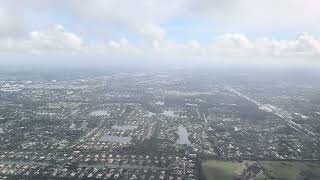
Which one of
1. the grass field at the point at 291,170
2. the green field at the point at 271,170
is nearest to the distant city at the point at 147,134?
the green field at the point at 271,170

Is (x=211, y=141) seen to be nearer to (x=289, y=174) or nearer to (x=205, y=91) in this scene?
(x=289, y=174)

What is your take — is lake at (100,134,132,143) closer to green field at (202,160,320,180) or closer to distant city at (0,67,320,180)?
distant city at (0,67,320,180)

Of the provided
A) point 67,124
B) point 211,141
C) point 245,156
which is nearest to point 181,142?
point 211,141

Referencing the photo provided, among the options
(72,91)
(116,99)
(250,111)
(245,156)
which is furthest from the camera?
(72,91)

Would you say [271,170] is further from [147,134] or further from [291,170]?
[147,134]

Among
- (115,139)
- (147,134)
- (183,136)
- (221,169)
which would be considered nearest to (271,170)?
(221,169)
